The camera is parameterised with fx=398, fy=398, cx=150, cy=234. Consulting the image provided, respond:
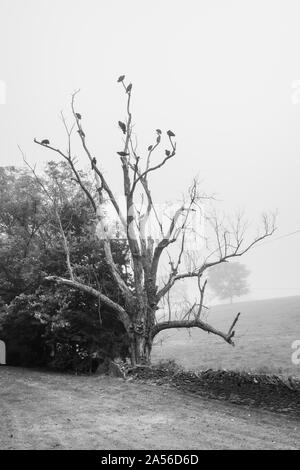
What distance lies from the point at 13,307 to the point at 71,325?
2.47m

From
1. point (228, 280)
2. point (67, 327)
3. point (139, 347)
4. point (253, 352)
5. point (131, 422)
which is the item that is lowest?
point (253, 352)

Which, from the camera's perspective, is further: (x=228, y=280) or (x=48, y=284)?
(x=228, y=280)

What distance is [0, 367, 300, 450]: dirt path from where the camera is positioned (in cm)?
589

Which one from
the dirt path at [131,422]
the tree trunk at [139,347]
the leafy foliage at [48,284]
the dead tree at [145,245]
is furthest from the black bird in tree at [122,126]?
the dirt path at [131,422]

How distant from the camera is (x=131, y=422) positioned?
7090 mm

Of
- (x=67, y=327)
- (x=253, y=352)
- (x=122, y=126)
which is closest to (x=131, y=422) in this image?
(x=67, y=327)

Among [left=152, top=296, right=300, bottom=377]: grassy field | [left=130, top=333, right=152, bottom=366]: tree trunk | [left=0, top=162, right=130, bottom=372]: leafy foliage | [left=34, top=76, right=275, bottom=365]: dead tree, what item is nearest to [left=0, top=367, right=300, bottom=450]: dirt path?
[left=130, top=333, right=152, bottom=366]: tree trunk

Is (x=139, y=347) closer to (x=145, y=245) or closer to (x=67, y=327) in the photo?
(x=67, y=327)

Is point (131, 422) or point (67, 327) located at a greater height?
point (67, 327)

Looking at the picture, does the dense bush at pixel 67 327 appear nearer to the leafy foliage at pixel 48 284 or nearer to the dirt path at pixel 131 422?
the leafy foliage at pixel 48 284

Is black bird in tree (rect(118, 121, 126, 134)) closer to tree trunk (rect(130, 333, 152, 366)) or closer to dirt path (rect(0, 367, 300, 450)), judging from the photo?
tree trunk (rect(130, 333, 152, 366))
